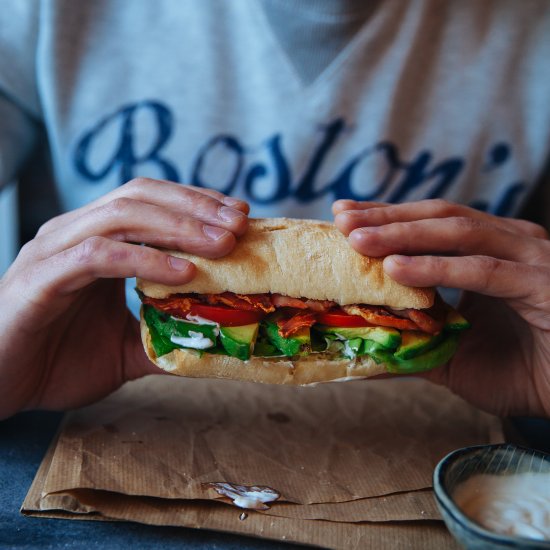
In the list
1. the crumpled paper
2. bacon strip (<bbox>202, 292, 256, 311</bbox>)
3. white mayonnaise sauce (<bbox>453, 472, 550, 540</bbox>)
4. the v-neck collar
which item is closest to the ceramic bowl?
white mayonnaise sauce (<bbox>453, 472, 550, 540</bbox>)

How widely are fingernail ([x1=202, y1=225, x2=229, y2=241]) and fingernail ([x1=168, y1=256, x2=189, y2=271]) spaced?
7 centimetres

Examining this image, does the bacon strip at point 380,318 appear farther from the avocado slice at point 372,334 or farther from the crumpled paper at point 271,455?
the crumpled paper at point 271,455

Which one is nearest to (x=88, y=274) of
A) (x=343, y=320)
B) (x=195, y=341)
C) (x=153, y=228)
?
(x=153, y=228)

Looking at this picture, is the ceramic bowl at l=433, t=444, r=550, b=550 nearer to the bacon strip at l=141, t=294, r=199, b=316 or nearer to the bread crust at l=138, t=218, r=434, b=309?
the bread crust at l=138, t=218, r=434, b=309

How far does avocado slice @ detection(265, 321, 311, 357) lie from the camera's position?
1.39m

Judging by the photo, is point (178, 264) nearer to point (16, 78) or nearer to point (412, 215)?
point (412, 215)

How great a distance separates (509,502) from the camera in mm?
1150

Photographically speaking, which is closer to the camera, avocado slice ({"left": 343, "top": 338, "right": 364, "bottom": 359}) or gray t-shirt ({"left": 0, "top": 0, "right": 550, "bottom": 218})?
avocado slice ({"left": 343, "top": 338, "right": 364, "bottom": 359})

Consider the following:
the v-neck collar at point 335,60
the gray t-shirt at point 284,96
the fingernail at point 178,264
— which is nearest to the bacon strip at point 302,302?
the fingernail at point 178,264

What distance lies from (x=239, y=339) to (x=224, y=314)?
65 mm

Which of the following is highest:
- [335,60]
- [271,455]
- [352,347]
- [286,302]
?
[335,60]

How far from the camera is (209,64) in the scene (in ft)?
7.55

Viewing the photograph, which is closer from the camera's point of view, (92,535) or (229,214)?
(92,535)

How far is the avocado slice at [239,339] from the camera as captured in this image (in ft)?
4.52
